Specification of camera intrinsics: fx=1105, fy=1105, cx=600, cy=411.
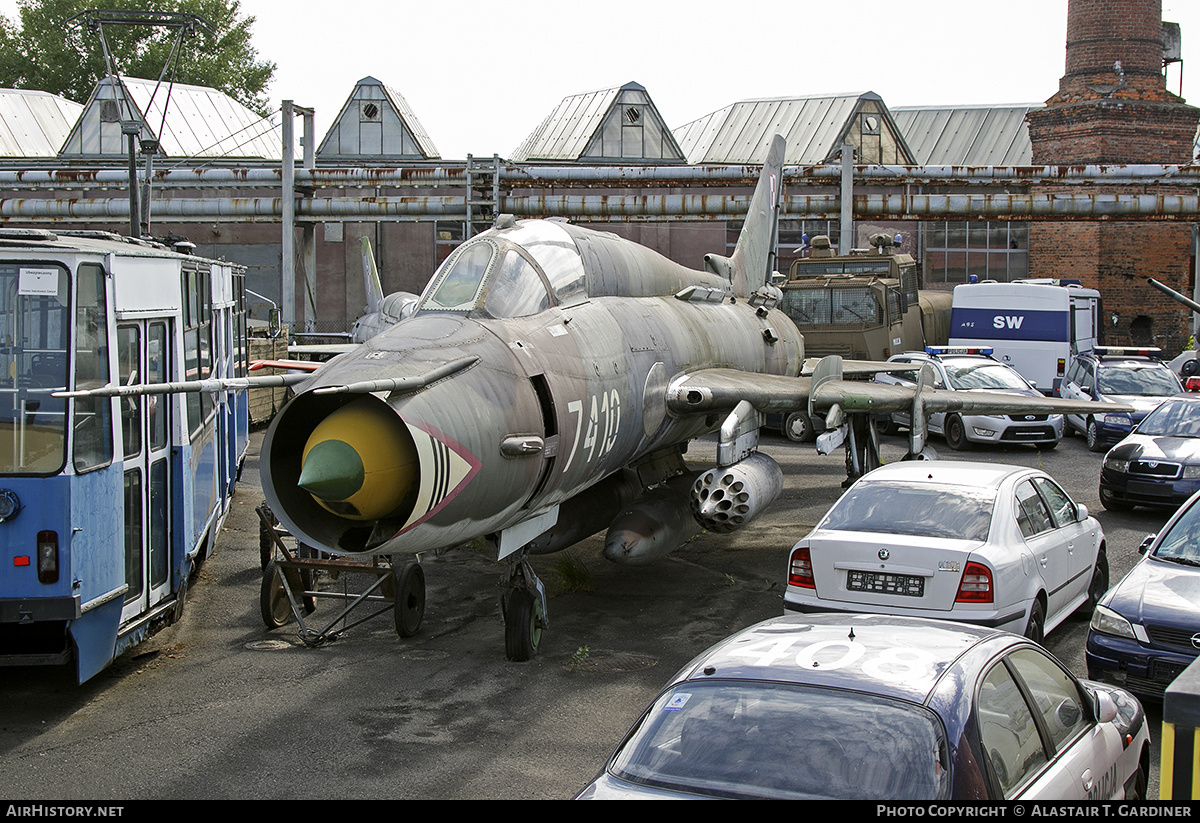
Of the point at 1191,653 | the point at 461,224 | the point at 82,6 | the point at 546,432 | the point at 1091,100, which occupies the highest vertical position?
the point at 82,6

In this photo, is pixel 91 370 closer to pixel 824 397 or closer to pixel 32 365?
pixel 32 365

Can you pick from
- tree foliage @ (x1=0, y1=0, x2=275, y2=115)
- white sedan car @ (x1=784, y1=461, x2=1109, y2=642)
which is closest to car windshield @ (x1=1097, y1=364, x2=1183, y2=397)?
white sedan car @ (x1=784, y1=461, x2=1109, y2=642)

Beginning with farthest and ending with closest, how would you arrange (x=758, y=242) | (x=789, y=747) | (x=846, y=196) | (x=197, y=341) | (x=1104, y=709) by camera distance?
(x=846, y=196) → (x=758, y=242) → (x=197, y=341) → (x=1104, y=709) → (x=789, y=747)

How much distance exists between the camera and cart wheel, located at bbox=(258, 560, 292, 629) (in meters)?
9.91

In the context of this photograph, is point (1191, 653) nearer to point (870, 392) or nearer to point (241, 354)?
point (870, 392)

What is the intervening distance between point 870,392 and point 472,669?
617 cm

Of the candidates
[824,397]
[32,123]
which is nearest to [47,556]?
[824,397]

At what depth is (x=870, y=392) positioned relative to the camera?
12.8m

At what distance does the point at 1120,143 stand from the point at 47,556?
35.6 m

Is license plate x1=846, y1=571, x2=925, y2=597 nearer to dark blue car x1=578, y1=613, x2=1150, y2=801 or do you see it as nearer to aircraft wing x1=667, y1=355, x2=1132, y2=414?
dark blue car x1=578, y1=613, x2=1150, y2=801

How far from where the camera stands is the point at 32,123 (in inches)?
1694

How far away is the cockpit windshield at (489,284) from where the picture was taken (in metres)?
8.74

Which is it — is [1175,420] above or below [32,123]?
below
